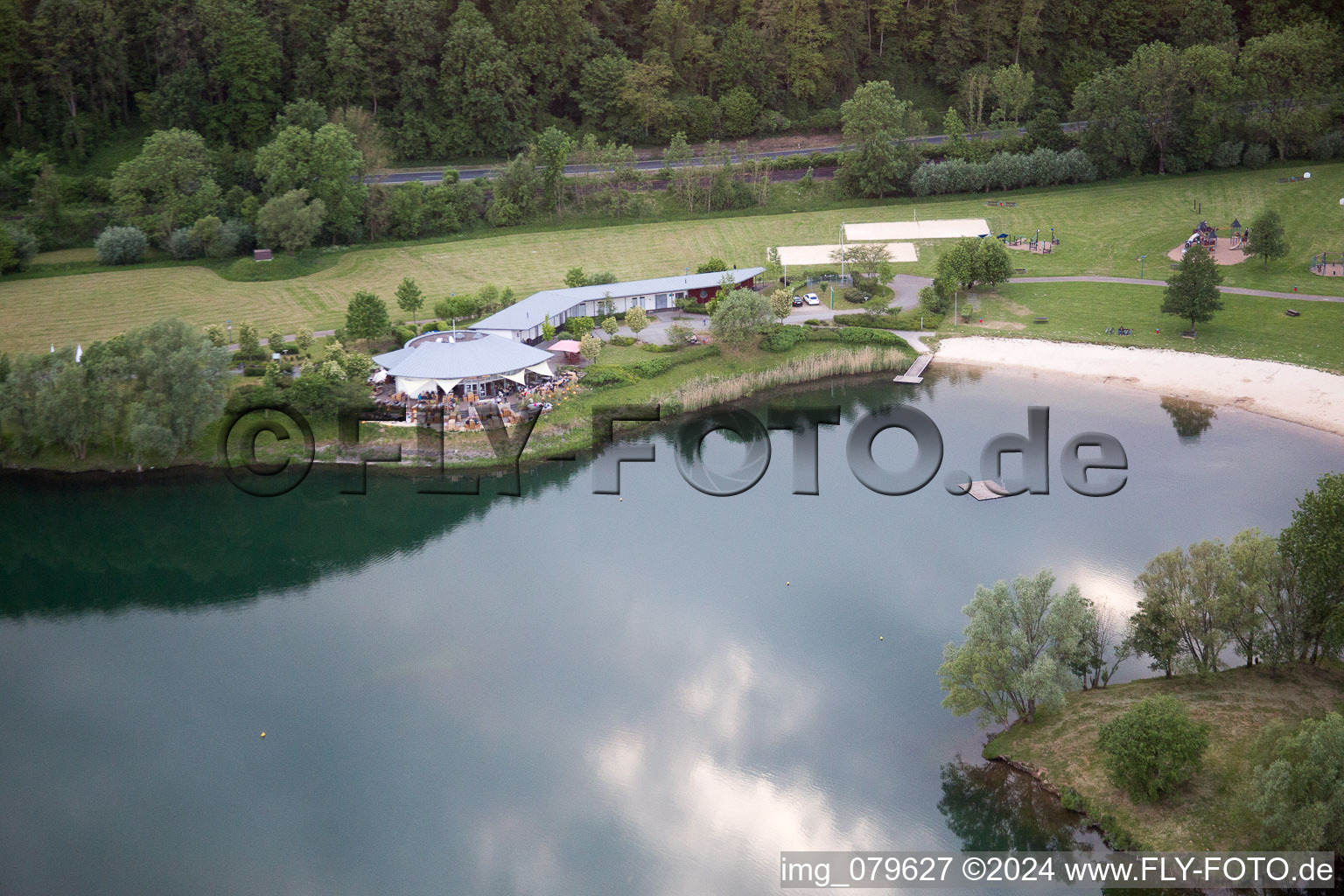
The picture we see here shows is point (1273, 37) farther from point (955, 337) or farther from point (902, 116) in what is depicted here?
point (955, 337)

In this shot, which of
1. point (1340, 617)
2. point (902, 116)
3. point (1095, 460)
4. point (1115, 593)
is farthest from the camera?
point (902, 116)

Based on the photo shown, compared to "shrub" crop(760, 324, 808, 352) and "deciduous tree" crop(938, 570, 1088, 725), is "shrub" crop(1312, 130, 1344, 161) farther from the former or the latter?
"deciduous tree" crop(938, 570, 1088, 725)

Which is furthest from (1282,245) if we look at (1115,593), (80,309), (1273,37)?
(80,309)

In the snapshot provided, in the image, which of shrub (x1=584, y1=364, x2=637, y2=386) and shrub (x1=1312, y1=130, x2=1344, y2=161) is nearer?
shrub (x1=584, y1=364, x2=637, y2=386)

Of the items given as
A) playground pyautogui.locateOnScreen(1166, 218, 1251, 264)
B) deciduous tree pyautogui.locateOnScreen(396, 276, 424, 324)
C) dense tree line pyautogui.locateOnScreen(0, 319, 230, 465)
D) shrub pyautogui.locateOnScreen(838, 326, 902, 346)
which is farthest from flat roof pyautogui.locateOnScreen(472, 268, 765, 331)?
playground pyautogui.locateOnScreen(1166, 218, 1251, 264)

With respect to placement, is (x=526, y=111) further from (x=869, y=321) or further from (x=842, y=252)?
(x=869, y=321)

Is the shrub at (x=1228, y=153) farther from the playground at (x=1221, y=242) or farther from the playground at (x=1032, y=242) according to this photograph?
the playground at (x=1032, y=242)

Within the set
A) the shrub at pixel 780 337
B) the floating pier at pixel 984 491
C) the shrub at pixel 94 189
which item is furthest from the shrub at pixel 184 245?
the floating pier at pixel 984 491
